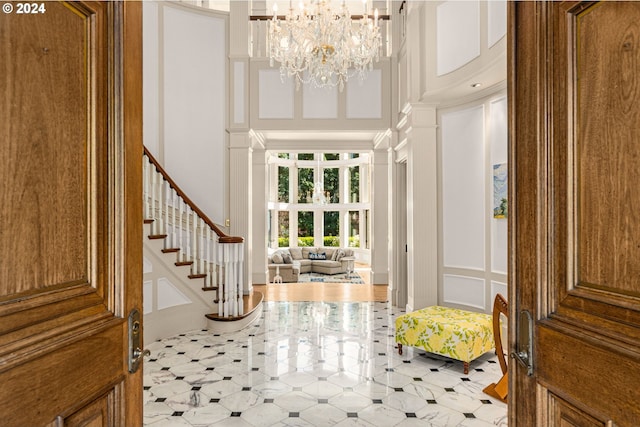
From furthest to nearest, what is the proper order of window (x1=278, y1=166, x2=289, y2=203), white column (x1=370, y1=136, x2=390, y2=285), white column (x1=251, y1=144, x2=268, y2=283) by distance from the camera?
window (x1=278, y1=166, x2=289, y2=203), white column (x1=251, y1=144, x2=268, y2=283), white column (x1=370, y1=136, x2=390, y2=285)

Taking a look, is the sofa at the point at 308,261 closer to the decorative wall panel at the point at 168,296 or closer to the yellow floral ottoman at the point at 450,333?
the decorative wall panel at the point at 168,296

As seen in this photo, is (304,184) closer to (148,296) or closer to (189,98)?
(189,98)

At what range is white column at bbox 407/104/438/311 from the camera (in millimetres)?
5340

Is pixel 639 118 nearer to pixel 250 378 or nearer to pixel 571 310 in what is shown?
pixel 571 310

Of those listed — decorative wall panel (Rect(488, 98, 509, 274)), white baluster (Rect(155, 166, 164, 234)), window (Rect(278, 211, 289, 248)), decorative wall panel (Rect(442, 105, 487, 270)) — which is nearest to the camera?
decorative wall panel (Rect(488, 98, 509, 274))

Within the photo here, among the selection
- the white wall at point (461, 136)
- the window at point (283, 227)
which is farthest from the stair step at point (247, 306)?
the window at point (283, 227)

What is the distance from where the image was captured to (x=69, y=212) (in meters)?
0.90

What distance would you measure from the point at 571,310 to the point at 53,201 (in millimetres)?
1286

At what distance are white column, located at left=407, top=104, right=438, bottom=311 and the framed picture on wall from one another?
897mm

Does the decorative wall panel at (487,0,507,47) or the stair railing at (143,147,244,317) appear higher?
the decorative wall panel at (487,0,507,47)

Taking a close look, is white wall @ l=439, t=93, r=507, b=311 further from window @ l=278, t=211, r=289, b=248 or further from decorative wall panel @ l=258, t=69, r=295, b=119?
window @ l=278, t=211, r=289, b=248

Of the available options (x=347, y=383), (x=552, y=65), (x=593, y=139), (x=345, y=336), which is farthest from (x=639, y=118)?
(x=345, y=336)

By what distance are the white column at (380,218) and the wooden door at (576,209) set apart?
7128mm

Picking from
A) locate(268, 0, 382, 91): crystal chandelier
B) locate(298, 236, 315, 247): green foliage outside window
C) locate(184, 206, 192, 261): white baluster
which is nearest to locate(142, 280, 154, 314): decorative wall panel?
locate(184, 206, 192, 261): white baluster
